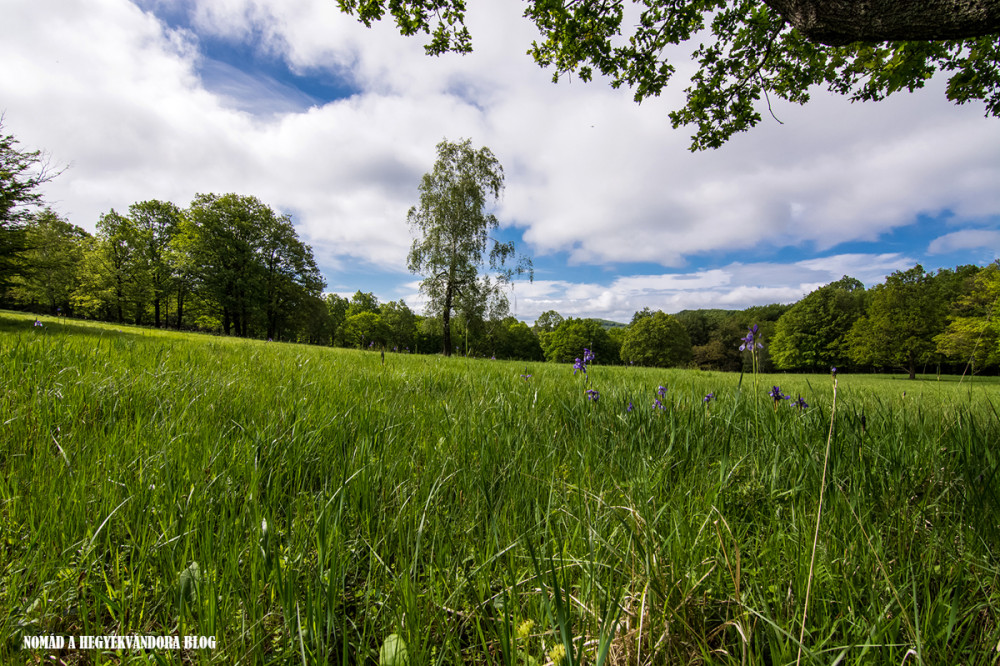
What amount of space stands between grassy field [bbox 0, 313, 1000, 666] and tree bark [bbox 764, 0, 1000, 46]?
9.11 ft

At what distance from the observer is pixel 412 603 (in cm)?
96

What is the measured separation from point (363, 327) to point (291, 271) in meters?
30.7

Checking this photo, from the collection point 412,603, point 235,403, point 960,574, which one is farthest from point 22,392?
point 960,574

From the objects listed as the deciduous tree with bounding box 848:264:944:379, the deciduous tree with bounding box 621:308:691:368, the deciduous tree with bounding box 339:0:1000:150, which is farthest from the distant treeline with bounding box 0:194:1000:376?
the deciduous tree with bounding box 339:0:1000:150

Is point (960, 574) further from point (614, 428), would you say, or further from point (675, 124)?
point (675, 124)

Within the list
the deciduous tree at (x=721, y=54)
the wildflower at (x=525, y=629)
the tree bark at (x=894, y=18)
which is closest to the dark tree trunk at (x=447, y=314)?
the deciduous tree at (x=721, y=54)

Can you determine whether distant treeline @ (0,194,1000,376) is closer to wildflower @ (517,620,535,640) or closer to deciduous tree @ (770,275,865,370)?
deciduous tree @ (770,275,865,370)

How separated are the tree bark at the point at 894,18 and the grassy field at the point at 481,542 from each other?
278 centimetres

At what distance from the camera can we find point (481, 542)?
1344 millimetres

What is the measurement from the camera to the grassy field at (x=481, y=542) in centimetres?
93

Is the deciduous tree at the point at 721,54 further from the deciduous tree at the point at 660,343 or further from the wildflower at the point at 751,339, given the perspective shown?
the deciduous tree at the point at 660,343

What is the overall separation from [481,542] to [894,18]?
4346mm

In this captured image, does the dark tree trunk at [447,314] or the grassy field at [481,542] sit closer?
the grassy field at [481,542]

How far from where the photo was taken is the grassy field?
0.93m
